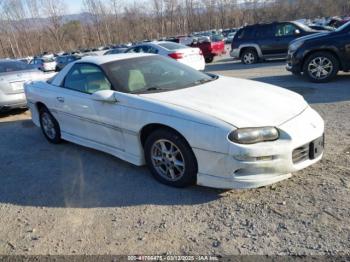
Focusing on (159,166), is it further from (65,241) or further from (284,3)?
(284,3)

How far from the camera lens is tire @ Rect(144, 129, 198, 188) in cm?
351

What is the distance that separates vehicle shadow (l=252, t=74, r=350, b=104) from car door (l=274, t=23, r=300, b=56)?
4353 millimetres

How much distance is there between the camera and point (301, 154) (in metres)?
3.40

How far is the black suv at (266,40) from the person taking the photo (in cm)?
1403

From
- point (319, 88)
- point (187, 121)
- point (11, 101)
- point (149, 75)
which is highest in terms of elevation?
point (149, 75)

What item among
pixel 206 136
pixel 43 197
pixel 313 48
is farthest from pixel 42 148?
pixel 313 48

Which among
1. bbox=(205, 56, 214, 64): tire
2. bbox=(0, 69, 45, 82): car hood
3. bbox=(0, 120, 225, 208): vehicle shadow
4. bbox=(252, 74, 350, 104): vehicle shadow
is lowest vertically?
bbox=(205, 56, 214, 64): tire

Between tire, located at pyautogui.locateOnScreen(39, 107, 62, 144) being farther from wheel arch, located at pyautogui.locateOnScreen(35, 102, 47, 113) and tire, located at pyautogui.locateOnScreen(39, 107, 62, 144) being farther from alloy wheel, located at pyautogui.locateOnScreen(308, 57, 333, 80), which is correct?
alloy wheel, located at pyautogui.locateOnScreen(308, 57, 333, 80)

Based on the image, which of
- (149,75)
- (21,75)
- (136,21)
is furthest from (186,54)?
(136,21)

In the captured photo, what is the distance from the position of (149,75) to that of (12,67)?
19.2 ft

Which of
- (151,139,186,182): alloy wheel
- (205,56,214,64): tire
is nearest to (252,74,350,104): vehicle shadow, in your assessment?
(151,139,186,182): alloy wheel

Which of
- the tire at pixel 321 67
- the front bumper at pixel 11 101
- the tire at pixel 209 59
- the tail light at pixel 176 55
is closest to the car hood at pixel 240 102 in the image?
the tire at pixel 321 67

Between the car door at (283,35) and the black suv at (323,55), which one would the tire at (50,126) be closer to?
the black suv at (323,55)

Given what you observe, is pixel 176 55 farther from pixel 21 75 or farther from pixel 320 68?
pixel 21 75
